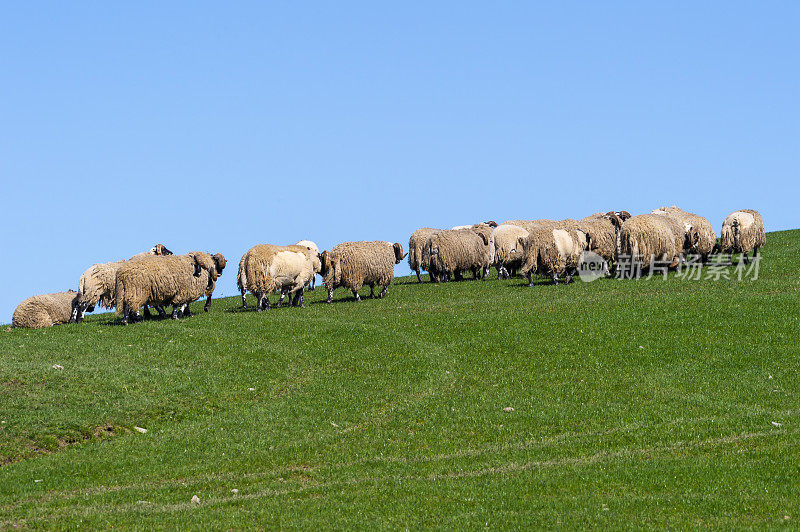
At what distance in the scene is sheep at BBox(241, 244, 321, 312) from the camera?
3569 cm

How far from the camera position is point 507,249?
152ft

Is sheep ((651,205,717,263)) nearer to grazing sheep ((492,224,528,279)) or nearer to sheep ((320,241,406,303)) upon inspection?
grazing sheep ((492,224,528,279))

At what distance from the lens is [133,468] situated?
1797 cm

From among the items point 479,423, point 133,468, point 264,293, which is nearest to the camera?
point 133,468

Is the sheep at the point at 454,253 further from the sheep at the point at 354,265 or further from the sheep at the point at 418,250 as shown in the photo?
the sheep at the point at 354,265

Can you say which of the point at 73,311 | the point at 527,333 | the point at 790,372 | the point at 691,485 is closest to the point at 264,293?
the point at 73,311

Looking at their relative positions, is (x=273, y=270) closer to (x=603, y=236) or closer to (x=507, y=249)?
(x=507, y=249)

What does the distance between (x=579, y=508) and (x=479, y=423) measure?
21.0ft

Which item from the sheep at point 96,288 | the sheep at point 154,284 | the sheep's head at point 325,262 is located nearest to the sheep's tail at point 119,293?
the sheep at point 154,284

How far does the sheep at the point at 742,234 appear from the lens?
157ft

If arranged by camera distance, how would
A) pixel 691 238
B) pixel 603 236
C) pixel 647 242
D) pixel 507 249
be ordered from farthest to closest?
1. pixel 507 249
2. pixel 603 236
3. pixel 691 238
4. pixel 647 242

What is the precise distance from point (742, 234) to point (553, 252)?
15559 mm

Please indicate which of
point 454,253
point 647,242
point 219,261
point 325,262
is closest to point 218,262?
point 219,261

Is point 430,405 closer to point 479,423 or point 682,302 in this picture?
point 479,423
